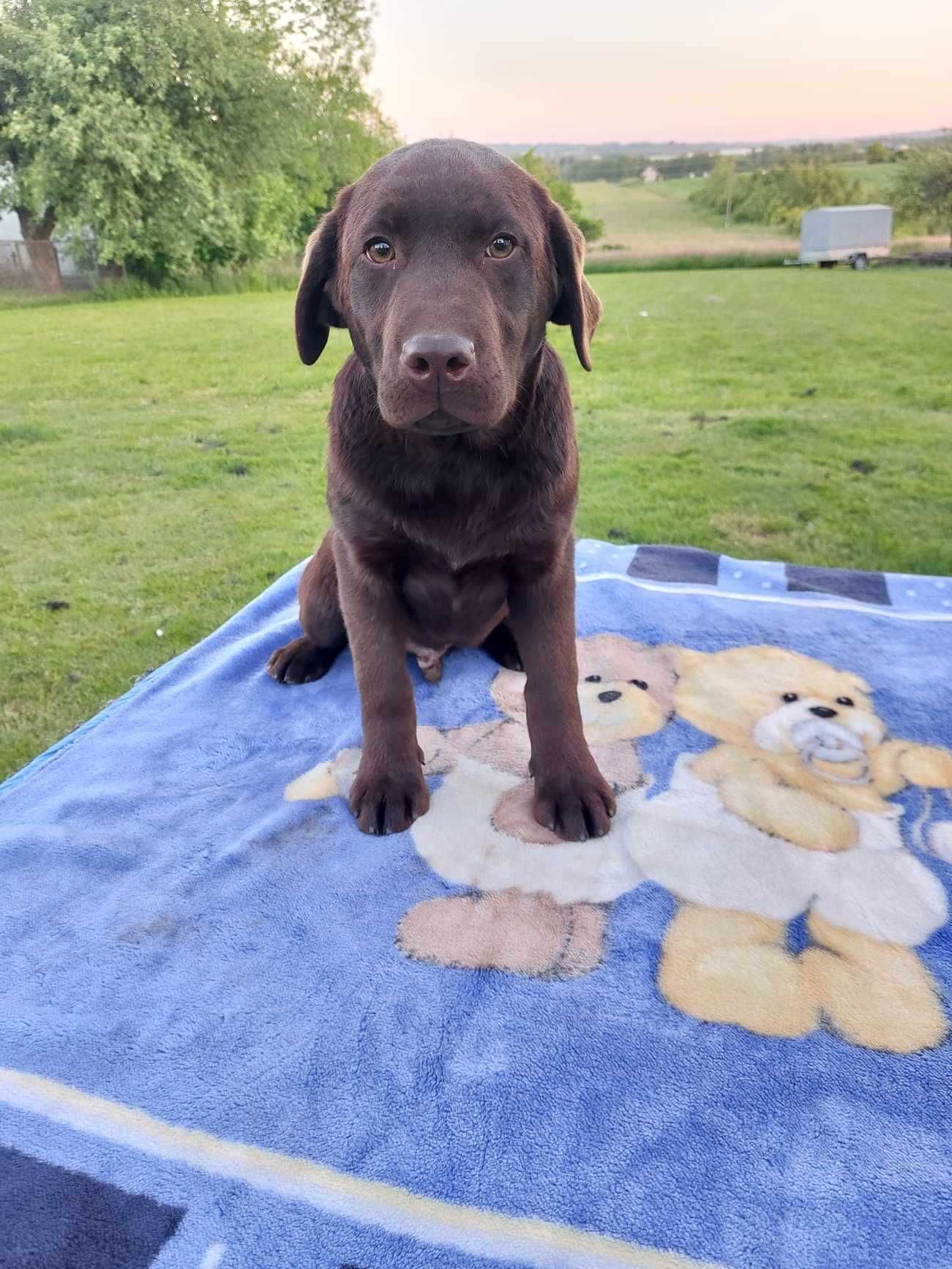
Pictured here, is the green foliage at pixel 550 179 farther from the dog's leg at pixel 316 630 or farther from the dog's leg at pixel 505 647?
the dog's leg at pixel 505 647

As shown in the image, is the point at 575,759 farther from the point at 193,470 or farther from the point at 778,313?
the point at 778,313

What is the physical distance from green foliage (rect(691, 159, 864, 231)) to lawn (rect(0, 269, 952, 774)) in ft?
16.6

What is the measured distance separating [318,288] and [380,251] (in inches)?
11.6

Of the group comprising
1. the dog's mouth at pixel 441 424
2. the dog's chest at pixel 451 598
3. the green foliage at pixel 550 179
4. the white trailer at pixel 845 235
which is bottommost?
the dog's chest at pixel 451 598

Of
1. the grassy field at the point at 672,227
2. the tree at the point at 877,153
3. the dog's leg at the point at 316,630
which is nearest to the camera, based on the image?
the dog's leg at the point at 316,630

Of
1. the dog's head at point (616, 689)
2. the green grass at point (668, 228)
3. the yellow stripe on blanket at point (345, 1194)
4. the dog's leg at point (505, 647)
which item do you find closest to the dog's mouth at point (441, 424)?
the dog's head at point (616, 689)

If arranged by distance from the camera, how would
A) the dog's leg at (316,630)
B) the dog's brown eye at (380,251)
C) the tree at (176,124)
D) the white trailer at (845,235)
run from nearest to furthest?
the dog's brown eye at (380,251)
the dog's leg at (316,630)
the tree at (176,124)
the white trailer at (845,235)

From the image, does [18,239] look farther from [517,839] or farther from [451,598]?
[517,839]

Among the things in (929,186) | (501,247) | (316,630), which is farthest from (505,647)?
(929,186)

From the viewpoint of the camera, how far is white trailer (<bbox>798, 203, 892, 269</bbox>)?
35.9 ft

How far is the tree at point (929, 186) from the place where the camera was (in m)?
7.38

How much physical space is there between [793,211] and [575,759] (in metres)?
14.0

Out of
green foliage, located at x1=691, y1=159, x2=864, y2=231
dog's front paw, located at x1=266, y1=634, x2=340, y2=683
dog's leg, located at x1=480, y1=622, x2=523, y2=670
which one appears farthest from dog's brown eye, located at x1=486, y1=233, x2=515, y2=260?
green foliage, located at x1=691, y1=159, x2=864, y2=231

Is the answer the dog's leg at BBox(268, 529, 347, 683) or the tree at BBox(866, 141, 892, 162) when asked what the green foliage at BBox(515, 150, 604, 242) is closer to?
the dog's leg at BBox(268, 529, 347, 683)
